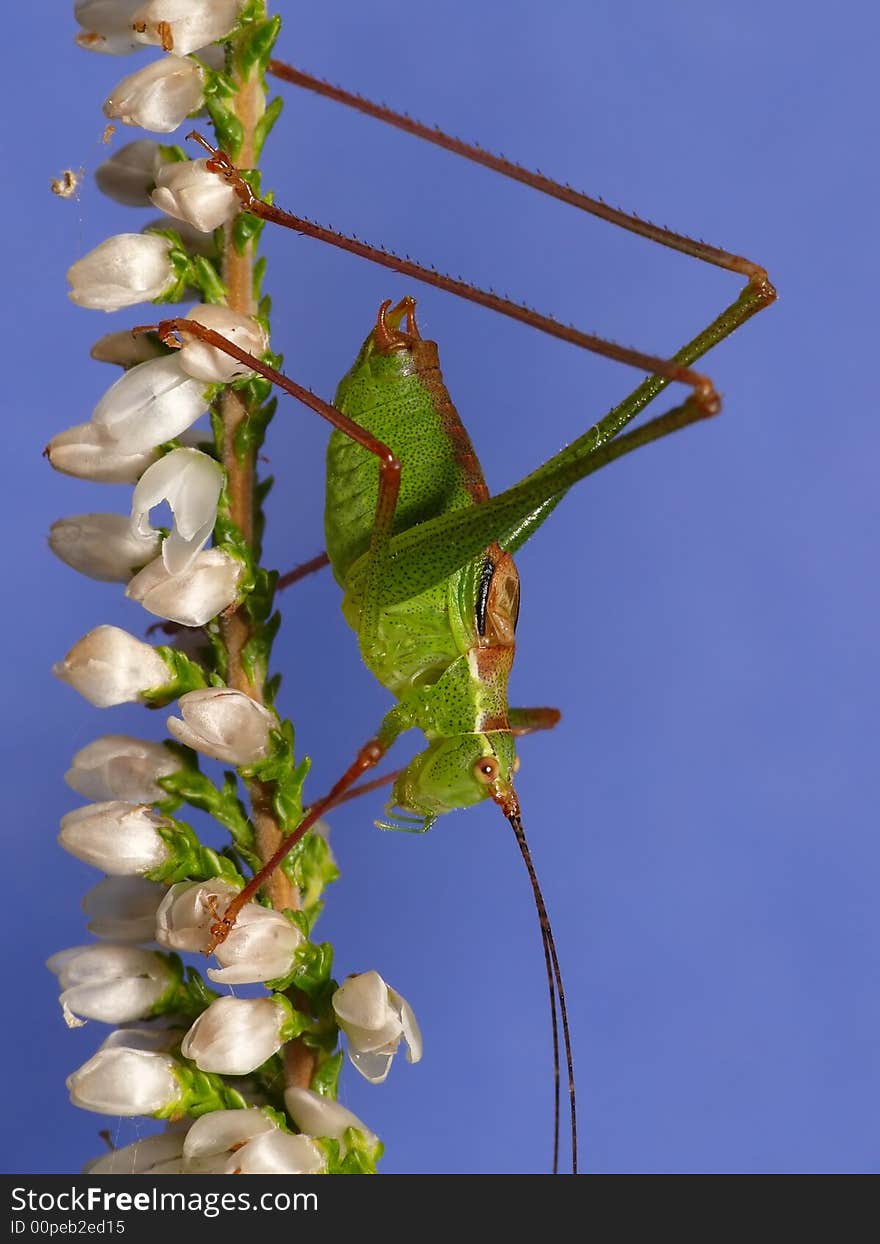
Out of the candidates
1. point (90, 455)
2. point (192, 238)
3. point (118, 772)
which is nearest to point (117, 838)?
point (118, 772)

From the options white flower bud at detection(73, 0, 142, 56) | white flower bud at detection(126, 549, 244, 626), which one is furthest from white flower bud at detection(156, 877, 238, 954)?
white flower bud at detection(73, 0, 142, 56)

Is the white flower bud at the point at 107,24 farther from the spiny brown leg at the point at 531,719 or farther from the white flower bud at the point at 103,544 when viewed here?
the spiny brown leg at the point at 531,719

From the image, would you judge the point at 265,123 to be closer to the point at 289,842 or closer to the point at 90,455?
the point at 90,455

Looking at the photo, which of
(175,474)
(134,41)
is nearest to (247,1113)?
(175,474)
